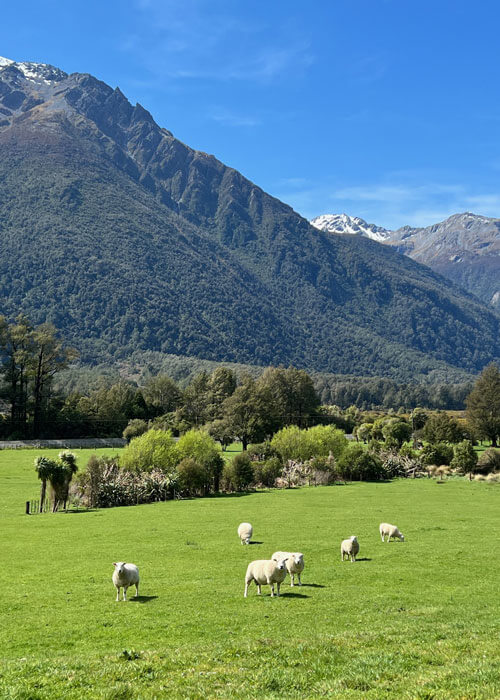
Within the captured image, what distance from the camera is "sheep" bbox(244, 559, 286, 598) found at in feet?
57.5

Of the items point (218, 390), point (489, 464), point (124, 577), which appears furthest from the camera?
point (218, 390)

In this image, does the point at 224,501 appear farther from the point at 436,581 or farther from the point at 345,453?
the point at 436,581

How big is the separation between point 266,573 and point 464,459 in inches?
2468

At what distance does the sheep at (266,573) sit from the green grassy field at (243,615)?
478mm

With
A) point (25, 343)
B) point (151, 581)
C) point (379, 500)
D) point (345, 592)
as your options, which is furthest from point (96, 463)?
point (25, 343)

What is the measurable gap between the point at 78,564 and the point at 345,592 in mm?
Result: 10944

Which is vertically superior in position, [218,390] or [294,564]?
[218,390]

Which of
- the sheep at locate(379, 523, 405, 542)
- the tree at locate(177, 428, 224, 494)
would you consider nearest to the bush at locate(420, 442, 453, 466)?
the tree at locate(177, 428, 224, 494)

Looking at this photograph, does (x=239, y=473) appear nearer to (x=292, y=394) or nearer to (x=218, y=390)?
(x=292, y=394)

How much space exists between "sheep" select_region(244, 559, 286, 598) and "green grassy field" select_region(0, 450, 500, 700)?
48 centimetres

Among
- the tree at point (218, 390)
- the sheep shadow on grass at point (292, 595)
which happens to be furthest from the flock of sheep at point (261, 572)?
the tree at point (218, 390)

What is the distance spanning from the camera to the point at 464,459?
74.0 metres

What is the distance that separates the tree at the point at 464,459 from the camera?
73438mm

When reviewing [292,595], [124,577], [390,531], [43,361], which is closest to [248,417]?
[43,361]
